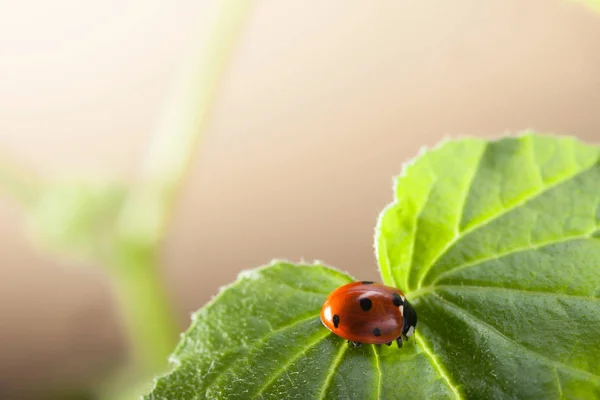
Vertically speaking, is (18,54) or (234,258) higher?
(18,54)

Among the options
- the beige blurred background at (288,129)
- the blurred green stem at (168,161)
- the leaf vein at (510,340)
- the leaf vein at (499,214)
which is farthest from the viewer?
the beige blurred background at (288,129)

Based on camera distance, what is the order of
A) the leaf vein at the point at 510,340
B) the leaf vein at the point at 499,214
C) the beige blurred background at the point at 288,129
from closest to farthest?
the leaf vein at the point at 510,340, the leaf vein at the point at 499,214, the beige blurred background at the point at 288,129

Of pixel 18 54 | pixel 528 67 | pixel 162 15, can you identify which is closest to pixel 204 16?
pixel 162 15

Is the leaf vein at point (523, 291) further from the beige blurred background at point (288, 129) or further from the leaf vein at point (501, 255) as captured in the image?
the beige blurred background at point (288, 129)

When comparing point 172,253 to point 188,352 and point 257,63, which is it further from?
point 188,352

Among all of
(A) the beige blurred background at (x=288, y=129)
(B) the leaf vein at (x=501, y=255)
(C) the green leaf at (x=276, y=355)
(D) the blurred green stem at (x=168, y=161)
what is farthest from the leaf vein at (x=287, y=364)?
(A) the beige blurred background at (x=288, y=129)

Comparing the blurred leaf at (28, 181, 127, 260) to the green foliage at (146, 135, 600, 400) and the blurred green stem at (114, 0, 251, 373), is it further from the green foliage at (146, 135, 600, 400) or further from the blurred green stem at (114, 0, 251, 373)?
the green foliage at (146, 135, 600, 400)

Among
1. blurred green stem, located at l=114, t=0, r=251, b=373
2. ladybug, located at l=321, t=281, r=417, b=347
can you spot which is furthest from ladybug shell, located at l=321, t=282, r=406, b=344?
blurred green stem, located at l=114, t=0, r=251, b=373
